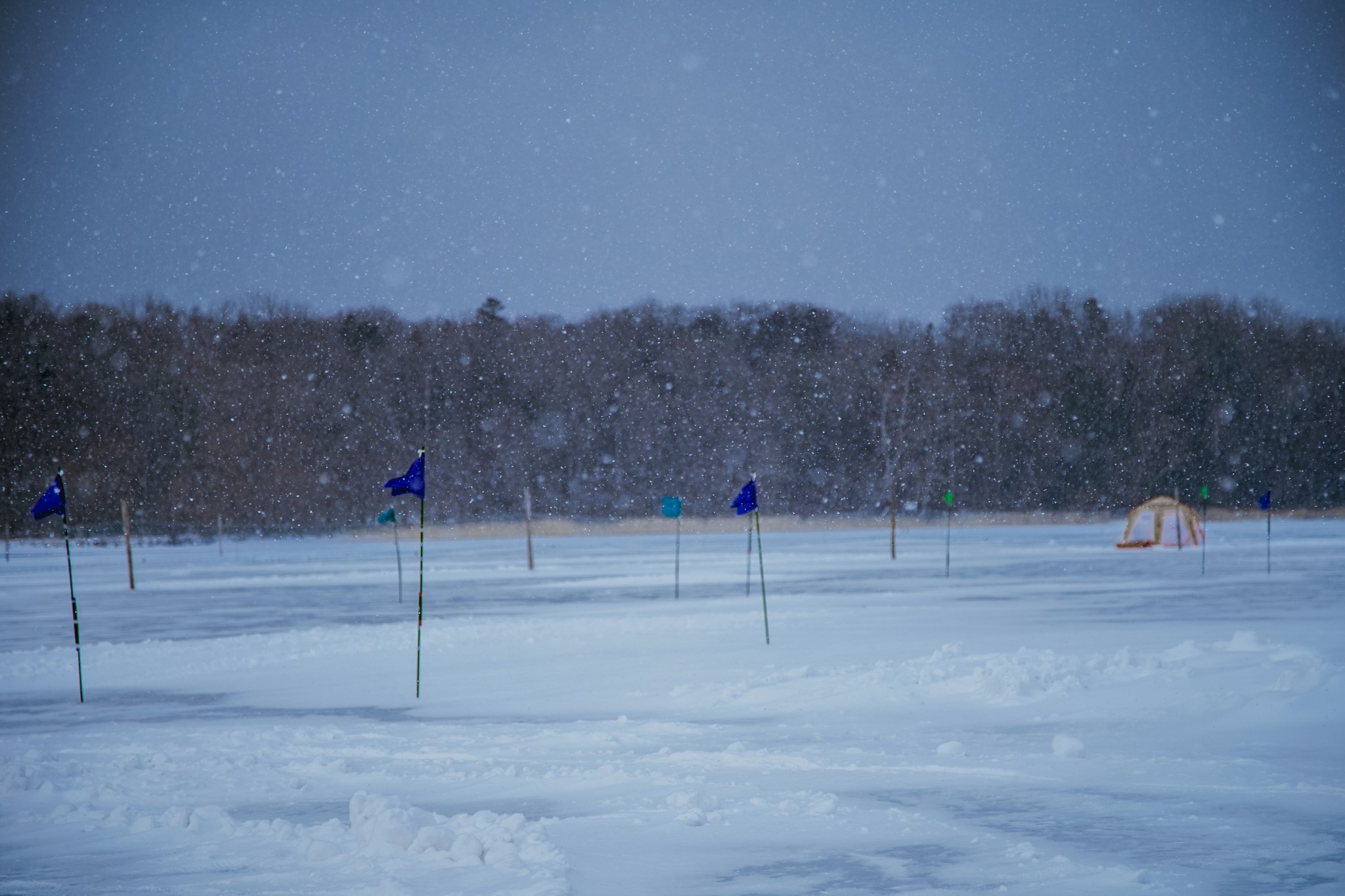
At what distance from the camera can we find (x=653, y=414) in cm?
8400

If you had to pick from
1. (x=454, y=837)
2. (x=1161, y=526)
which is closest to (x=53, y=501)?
(x=454, y=837)

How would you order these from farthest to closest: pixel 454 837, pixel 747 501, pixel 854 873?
1. pixel 747 501
2. pixel 454 837
3. pixel 854 873

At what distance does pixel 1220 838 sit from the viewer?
23.8 ft

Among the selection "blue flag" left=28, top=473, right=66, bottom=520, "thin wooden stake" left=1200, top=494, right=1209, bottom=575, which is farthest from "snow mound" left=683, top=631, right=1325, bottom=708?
"thin wooden stake" left=1200, top=494, right=1209, bottom=575

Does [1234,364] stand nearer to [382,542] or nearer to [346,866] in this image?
[382,542]

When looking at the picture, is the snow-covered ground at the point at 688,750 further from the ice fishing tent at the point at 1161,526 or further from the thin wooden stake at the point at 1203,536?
the ice fishing tent at the point at 1161,526

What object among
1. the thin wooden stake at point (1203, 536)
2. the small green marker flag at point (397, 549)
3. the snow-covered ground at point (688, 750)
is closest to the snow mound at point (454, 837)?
the snow-covered ground at point (688, 750)

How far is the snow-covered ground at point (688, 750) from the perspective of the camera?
6.84 m

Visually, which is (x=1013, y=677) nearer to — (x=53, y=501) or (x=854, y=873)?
(x=854, y=873)

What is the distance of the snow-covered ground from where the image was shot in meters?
6.84


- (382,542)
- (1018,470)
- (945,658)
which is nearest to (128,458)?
(382,542)

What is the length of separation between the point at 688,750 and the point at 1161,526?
3629 centimetres

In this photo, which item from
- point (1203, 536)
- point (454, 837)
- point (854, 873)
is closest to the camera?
point (854, 873)

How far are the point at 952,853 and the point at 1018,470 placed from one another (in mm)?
76844
